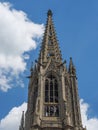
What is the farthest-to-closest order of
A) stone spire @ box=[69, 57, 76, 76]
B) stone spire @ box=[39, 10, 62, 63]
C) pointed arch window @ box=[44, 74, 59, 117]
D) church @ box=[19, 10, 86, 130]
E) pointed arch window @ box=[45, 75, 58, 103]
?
stone spire @ box=[39, 10, 62, 63] < stone spire @ box=[69, 57, 76, 76] < pointed arch window @ box=[45, 75, 58, 103] < pointed arch window @ box=[44, 74, 59, 117] < church @ box=[19, 10, 86, 130]

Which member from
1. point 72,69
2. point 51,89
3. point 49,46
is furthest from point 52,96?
point 49,46

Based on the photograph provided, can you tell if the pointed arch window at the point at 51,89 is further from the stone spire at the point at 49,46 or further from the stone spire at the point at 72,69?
the stone spire at the point at 49,46

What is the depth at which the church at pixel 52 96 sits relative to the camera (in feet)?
144

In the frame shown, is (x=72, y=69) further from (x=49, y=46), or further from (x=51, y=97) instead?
(x=51, y=97)

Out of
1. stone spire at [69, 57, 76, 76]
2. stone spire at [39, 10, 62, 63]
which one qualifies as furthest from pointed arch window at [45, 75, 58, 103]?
stone spire at [39, 10, 62, 63]

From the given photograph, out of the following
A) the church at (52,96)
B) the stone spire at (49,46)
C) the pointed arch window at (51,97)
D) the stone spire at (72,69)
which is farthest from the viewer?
the stone spire at (49,46)

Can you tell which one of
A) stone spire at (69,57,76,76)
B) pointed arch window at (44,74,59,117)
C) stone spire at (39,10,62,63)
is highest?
stone spire at (39,10,62,63)

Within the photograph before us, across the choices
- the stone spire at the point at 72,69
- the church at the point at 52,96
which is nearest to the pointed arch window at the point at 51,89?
the church at the point at 52,96

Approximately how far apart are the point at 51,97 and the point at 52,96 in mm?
244

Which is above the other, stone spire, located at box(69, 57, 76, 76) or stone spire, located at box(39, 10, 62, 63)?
stone spire, located at box(39, 10, 62, 63)

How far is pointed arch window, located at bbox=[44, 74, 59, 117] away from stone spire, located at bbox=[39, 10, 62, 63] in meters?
4.61

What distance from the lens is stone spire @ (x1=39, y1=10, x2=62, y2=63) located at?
182 ft

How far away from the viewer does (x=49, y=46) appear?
58938 mm

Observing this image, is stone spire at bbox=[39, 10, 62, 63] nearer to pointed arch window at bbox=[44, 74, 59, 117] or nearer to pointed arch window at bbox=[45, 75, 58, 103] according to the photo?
pointed arch window at bbox=[45, 75, 58, 103]
